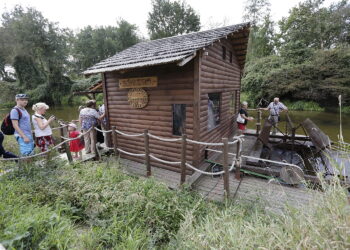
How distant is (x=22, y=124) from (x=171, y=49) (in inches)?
166

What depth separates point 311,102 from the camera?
2039 cm

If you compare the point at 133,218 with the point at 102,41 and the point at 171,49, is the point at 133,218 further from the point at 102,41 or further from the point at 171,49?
the point at 102,41

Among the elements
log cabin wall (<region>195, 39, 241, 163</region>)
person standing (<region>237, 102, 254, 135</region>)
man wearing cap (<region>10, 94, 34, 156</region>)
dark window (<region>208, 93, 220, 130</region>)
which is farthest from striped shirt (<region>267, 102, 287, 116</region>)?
man wearing cap (<region>10, 94, 34, 156</region>)

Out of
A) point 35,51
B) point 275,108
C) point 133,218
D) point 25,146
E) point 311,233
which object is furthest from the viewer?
point 35,51

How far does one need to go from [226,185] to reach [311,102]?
22091mm

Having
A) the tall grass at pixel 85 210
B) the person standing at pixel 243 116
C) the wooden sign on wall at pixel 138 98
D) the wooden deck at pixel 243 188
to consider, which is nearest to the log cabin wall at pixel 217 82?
the person standing at pixel 243 116

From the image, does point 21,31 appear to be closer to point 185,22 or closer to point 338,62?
point 185,22

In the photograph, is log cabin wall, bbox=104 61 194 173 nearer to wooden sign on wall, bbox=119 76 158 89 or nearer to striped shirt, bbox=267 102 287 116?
wooden sign on wall, bbox=119 76 158 89

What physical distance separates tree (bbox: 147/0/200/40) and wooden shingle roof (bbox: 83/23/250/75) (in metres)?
27.2

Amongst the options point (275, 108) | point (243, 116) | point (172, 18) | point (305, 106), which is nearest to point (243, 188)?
point (243, 116)

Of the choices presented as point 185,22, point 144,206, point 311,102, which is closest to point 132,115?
point 144,206

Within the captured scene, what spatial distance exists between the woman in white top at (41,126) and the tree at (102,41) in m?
34.6

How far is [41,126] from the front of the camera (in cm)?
439

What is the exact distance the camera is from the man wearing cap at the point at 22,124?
389 centimetres
